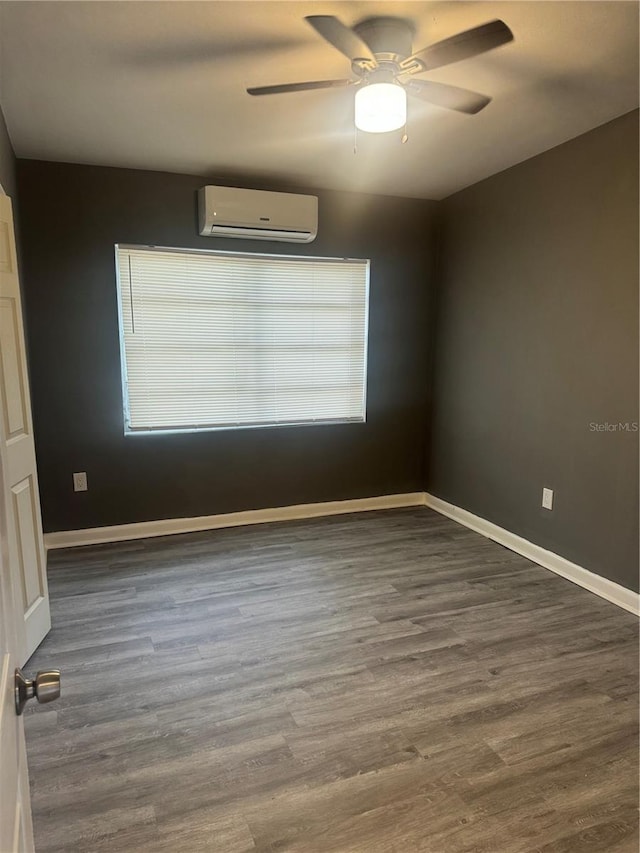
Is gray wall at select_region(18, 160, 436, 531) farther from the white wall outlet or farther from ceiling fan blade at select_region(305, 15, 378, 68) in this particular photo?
ceiling fan blade at select_region(305, 15, 378, 68)

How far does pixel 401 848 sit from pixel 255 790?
1.57 feet

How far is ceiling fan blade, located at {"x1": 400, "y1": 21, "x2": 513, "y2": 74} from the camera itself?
159 cm

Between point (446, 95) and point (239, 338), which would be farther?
point (239, 338)

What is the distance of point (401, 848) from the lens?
1517 mm

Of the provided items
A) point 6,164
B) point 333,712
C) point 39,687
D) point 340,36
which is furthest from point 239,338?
point 39,687

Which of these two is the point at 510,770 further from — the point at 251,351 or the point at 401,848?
the point at 251,351

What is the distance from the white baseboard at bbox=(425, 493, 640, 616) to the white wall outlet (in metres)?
2.71

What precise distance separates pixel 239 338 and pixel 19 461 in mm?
1923

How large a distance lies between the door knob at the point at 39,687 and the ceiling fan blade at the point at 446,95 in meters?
2.16

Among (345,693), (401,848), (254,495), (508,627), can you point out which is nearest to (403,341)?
(254,495)

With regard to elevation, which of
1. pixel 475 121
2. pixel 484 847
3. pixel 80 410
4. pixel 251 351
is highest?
pixel 475 121

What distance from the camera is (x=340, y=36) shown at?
1717 mm

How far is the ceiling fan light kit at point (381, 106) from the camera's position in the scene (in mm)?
1914

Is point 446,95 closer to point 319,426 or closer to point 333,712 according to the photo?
point 333,712
